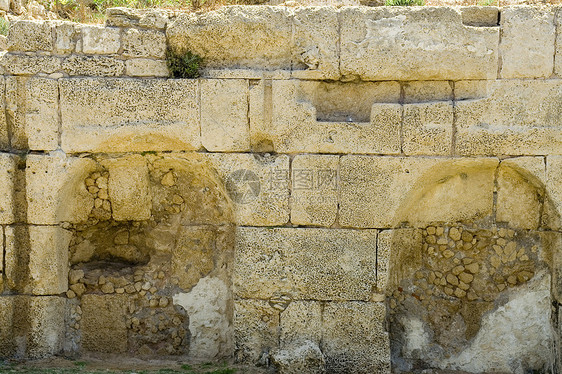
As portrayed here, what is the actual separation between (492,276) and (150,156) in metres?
3.69

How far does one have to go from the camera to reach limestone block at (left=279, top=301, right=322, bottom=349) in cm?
557

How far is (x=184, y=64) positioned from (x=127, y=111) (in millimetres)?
725

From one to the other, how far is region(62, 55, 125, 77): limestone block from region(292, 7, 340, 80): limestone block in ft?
5.81

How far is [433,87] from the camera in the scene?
18.3ft

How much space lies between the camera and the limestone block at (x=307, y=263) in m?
5.57

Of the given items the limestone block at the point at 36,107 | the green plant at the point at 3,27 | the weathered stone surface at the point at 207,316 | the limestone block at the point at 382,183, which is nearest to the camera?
the limestone block at the point at 382,183

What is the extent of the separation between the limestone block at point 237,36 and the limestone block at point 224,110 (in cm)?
25

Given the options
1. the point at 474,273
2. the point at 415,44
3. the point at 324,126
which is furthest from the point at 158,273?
the point at 415,44

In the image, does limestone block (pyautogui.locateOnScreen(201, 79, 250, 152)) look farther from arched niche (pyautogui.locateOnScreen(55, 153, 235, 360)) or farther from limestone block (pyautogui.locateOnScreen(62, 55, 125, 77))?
limestone block (pyautogui.locateOnScreen(62, 55, 125, 77))

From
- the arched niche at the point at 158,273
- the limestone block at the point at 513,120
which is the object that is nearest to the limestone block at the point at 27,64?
the arched niche at the point at 158,273

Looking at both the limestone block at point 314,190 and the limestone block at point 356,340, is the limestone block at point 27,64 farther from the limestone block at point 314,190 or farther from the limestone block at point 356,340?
the limestone block at point 356,340

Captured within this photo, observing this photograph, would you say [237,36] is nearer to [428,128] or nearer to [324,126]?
[324,126]

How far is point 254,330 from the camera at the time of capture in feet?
18.4

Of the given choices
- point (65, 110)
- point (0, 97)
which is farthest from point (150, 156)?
point (0, 97)
